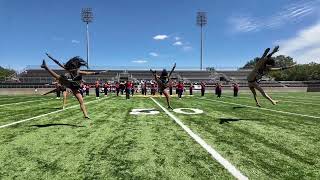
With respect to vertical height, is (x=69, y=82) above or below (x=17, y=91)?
above

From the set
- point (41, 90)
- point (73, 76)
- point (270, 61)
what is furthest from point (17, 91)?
point (270, 61)

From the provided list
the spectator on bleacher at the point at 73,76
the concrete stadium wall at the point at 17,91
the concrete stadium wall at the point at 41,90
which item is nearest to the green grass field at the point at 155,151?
the spectator on bleacher at the point at 73,76

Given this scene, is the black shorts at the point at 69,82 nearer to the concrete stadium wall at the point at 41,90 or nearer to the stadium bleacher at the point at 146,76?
the concrete stadium wall at the point at 41,90

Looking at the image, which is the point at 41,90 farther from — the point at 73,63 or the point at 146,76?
the point at 73,63

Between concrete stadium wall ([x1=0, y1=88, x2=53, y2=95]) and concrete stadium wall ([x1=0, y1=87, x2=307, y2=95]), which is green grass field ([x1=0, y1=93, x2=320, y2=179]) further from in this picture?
concrete stadium wall ([x1=0, y1=87, x2=307, y2=95])

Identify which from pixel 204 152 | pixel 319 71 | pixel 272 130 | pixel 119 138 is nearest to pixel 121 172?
pixel 204 152

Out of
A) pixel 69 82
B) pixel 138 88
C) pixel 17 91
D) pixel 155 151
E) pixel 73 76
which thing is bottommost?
pixel 17 91

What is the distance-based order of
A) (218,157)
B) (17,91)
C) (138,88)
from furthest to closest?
(138,88), (17,91), (218,157)

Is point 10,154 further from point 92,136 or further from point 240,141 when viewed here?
point 240,141

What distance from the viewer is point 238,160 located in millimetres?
→ 6602

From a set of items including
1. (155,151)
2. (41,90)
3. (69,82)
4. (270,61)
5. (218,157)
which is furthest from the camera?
(41,90)

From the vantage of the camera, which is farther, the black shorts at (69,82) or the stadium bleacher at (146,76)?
the stadium bleacher at (146,76)

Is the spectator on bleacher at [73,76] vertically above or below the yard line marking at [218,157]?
above

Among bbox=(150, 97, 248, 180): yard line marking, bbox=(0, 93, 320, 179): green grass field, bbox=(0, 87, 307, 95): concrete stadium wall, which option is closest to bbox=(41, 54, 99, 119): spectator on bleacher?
bbox=(0, 93, 320, 179): green grass field
